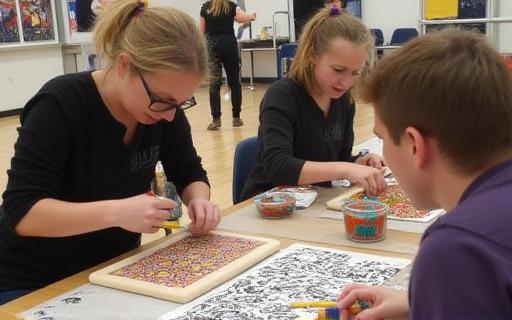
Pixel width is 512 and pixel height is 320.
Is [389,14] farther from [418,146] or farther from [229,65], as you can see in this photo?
[418,146]

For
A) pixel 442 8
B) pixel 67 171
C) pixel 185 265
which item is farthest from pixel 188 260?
pixel 442 8

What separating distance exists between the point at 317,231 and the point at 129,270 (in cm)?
45

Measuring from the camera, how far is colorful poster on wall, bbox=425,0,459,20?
14.3 ft

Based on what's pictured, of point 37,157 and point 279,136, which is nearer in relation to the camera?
point 37,157

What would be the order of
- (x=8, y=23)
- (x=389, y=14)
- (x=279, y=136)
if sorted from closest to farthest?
(x=279, y=136)
(x=8, y=23)
(x=389, y=14)

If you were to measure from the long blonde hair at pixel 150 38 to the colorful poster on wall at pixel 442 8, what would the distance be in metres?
3.44

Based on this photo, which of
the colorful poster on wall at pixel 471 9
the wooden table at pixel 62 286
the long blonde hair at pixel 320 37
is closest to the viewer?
the wooden table at pixel 62 286

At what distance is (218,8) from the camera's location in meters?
5.94

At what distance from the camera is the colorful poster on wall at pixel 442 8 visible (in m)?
4.37

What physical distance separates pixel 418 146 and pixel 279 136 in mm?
1125

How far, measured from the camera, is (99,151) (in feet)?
4.58

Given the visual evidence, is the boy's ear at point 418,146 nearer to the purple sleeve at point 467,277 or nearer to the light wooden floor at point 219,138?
the purple sleeve at point 467,277

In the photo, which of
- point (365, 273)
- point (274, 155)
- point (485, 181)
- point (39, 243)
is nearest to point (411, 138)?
point (485, 181)

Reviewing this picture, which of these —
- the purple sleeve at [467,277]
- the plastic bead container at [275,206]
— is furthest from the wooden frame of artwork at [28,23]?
the purple sleeve at [467,277]
